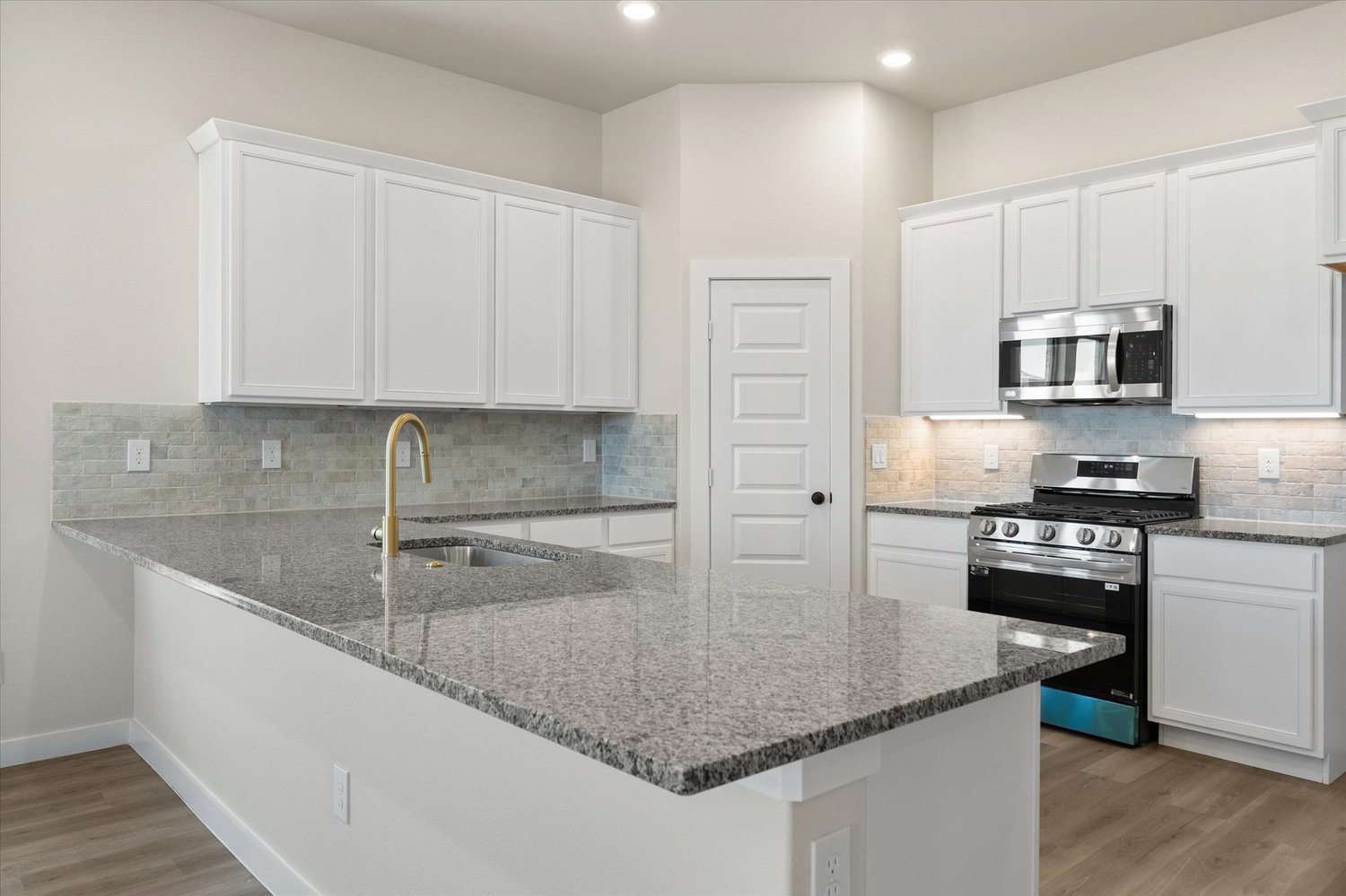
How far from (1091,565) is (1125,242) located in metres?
1.38

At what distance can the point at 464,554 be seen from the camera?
295 centimetres

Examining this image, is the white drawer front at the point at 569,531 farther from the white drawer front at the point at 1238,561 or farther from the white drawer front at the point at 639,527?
the white drawer front at the point at 1238,561

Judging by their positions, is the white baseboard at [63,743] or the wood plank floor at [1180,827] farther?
the white baseboard at [63,743]

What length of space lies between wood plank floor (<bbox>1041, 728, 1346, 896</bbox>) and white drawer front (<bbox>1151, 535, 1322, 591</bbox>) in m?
0.70

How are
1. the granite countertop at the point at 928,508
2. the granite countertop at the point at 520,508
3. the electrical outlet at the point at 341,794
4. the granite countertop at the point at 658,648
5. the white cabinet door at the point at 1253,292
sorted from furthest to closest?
the granite countertop at the point at 928,508 < the granite countertop at the point at 520,508 < the white cabinet door at the point at 1253,292 < the electrical outlet at the point at 341,794 < the granite countertop at the point at 658,648

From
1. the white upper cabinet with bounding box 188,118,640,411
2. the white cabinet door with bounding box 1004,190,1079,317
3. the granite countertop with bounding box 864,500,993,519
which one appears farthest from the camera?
the granite countertop with bounding box 864,500,993,519

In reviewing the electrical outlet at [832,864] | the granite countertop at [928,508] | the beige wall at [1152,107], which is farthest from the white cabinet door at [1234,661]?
the electrical outlet at [832,864]

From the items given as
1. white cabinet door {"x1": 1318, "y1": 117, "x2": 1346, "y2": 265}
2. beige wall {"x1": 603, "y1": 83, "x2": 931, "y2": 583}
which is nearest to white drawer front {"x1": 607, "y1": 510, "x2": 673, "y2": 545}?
beige wall {"x1": 603, "y1": 83, "x2": 931, "y2": 583}

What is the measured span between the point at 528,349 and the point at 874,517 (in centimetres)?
185

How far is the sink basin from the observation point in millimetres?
2840

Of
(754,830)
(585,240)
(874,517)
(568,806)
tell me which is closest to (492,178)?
(585,240)

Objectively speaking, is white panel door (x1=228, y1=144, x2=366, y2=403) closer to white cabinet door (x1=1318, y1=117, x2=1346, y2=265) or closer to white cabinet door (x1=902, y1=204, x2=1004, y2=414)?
white cabinet door (x1=902, y1=204, x2=1004, y2=414)

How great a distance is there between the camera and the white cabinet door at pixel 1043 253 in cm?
416

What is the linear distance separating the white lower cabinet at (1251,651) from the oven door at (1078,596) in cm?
8
